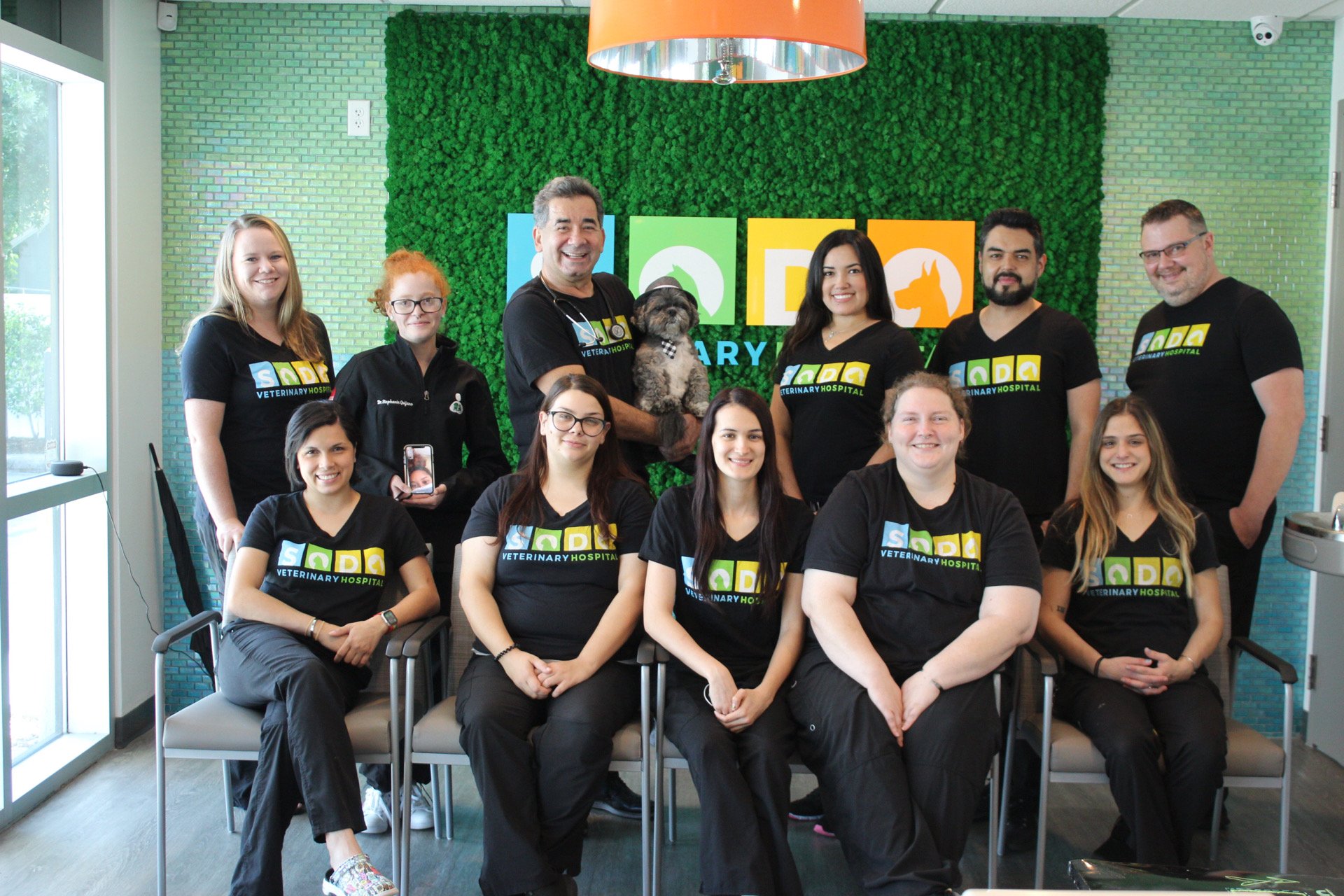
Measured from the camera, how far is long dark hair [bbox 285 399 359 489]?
3.27 metres

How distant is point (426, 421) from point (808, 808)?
6.03ft

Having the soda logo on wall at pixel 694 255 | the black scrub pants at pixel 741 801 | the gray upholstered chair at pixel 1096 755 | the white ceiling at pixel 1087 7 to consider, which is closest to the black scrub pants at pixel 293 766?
the black scrub pants at pixel 741 801

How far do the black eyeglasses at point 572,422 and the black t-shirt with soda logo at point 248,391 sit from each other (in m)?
0.92

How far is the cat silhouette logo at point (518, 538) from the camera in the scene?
126 inches

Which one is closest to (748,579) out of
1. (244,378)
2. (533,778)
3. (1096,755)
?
(533,778)

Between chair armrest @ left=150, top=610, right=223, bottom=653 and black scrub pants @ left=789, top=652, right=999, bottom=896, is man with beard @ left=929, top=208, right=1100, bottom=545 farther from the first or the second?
chair armrest @ left=150, top=610, right=223, bottom=653

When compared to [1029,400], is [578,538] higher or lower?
lower

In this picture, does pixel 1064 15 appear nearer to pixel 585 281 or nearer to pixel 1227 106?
pixel 1227 106

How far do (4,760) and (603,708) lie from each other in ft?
6.96

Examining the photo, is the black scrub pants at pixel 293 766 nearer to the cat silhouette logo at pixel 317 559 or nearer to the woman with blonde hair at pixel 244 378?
the cat silhouette logo at pixel 317 559

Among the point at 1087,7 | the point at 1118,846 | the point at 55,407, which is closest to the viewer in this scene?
the point at 1118,846

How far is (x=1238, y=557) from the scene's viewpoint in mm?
3641

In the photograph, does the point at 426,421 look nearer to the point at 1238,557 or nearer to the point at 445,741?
the point at 445,741

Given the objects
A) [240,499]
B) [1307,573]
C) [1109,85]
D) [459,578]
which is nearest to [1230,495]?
[1307,573]
